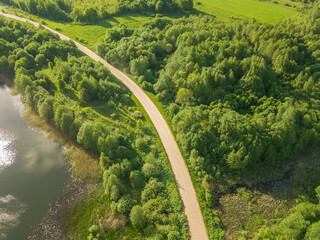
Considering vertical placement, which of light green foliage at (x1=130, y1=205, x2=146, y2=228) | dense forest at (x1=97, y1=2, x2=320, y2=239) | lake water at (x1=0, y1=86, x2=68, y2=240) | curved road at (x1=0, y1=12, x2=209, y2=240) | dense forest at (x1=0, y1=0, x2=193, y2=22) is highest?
dense forest at (x1=0, y1=0, x2=193, y2=22)

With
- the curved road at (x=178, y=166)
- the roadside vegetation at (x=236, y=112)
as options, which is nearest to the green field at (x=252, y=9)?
the roadside vegetation at (x=236, y=112)

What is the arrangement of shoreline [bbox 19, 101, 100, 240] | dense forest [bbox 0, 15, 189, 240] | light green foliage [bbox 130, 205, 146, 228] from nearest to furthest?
1. light green foliage [bbox 130, 205, 146, 228]
2. dense forest [bbox 0, 15, 189, 240]
3. shoreline [bbox 19, 101, 100, 240]

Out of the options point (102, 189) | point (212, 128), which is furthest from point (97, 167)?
point (212, 128)

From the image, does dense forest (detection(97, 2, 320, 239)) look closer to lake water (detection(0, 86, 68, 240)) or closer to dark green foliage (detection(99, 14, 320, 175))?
dark green foliage (detection(99, 14, 320, 175))

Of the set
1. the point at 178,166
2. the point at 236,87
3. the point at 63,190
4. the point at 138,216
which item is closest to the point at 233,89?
the point at 236,87

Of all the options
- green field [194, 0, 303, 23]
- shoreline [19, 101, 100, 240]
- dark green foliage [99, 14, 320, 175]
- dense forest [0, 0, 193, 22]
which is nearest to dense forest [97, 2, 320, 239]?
dark green foliage [99, 14, 320, 175]

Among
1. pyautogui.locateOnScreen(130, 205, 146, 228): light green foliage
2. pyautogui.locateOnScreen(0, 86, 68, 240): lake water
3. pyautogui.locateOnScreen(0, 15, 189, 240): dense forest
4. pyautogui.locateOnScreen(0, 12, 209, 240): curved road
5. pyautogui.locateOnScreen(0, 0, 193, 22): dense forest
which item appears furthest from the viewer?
pyautogui.locateOnScreen(0, 0, 193, 22): dense forest

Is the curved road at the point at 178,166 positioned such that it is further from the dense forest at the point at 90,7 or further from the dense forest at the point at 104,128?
the dense forest at the point at 90,7

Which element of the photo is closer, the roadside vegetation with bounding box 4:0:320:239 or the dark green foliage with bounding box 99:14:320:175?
the roadside vegetation with bounding box 4:0:320:239
